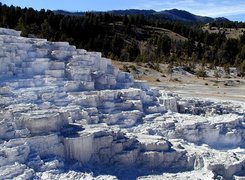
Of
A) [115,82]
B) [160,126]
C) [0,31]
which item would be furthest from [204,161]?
[0,31]

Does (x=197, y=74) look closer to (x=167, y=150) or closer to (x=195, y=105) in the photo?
(x=195, y=105)

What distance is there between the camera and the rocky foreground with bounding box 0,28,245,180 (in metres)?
16.5

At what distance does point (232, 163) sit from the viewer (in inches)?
731

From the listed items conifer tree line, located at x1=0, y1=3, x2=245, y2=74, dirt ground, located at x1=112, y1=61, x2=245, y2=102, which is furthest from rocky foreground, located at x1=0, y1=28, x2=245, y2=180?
conifer tree line, located at x1=0, y1=3, x2=245, y2=74

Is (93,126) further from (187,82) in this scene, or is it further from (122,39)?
(122,39)

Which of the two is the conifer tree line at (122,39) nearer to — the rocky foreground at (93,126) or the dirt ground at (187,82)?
the dirt ground at (187,82)

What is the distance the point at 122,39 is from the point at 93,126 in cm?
5517

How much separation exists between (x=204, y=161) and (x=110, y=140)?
3.62 meters

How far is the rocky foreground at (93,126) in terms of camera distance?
16.5 meters

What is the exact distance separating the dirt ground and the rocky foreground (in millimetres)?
19723

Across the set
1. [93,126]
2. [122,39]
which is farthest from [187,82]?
[93,126]

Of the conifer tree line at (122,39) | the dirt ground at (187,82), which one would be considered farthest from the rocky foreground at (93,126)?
the conifer tree line at (122,39)

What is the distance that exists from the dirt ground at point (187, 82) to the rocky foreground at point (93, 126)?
1972cm

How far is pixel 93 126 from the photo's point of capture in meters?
18.7
